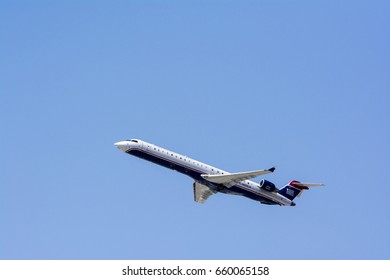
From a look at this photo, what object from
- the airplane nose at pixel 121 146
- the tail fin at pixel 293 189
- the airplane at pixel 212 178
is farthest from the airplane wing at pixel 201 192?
the airplane nose at pixel 121 146

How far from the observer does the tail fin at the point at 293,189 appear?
6322 centimetres

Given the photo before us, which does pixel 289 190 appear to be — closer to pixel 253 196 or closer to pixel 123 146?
pixel 253 196

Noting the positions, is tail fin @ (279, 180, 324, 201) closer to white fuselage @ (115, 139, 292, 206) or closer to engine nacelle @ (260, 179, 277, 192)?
white fuselage @ (115, 139, 292, 206)

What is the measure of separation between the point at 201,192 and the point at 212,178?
19.7 ft

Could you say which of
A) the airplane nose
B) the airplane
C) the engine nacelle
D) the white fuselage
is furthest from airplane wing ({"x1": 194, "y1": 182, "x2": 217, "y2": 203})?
the airplane nose

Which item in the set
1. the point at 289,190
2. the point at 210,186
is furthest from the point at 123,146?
the point at 289,190

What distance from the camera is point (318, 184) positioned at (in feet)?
201

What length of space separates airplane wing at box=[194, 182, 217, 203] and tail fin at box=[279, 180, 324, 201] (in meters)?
6.81

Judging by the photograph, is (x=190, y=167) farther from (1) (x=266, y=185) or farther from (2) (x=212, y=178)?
(1) (x=266, y=185)

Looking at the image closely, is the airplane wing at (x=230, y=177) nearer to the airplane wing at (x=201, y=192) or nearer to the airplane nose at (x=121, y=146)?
the airplane wing at (x=201, y=192)
